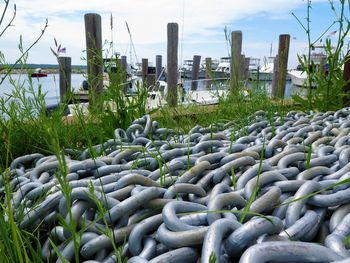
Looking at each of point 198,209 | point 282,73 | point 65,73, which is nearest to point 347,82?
point 282,73

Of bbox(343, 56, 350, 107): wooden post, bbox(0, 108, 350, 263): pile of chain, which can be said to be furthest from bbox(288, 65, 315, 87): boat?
bbox(0, 108, 350, 263): pile of chain

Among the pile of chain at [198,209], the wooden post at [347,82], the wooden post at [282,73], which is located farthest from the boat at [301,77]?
the pile of chain at [198,209]

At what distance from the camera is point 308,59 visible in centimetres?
392

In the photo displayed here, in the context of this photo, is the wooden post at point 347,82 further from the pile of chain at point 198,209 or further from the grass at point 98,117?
the pile of chain at point 198,209

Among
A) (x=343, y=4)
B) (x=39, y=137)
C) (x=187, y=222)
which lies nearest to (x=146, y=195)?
(x=187, y=222)

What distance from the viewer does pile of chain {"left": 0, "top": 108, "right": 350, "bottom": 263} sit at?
971 mm

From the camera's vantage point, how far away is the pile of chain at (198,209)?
97 centimetres

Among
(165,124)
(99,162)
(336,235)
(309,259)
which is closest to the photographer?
(309,259)

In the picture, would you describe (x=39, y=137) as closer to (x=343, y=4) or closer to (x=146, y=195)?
(x=146, y=195)

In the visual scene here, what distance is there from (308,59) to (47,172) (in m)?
3.02

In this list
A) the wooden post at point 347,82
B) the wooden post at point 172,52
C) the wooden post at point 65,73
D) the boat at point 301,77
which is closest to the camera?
the wooden post at point 65,73

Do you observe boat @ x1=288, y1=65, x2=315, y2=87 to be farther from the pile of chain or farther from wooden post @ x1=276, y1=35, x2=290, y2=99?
the pile of chain

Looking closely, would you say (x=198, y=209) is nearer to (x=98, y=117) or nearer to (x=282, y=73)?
(x=98, y=117)

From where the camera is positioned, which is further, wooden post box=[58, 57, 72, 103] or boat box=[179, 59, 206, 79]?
boat box=[179, 59, 206, 79]
